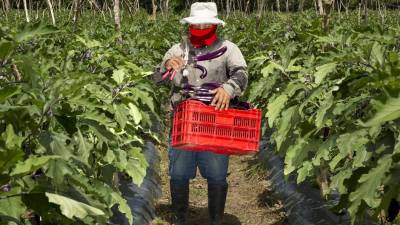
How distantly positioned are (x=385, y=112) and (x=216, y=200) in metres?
3.02

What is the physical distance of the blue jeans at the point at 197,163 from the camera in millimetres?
4699

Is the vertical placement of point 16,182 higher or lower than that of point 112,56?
higher

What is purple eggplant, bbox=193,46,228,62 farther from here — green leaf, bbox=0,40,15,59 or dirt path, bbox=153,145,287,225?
green leaf, bbox=0,40,15,59

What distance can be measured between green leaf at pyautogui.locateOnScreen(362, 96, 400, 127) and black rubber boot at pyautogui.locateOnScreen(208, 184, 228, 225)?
2.91m

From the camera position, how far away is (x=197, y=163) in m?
4.85

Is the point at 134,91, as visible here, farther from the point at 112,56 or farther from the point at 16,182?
the point at 16,182

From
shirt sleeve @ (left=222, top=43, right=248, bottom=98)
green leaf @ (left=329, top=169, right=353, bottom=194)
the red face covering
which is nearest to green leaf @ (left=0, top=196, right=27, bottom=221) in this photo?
green leaf @ (left=329, top=169, right=353, bottom=194)

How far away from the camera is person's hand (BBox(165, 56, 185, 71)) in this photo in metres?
4.48

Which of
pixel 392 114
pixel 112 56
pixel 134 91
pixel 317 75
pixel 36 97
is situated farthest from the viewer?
pixel 112 56

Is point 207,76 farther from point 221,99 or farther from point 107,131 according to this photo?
point 107,131

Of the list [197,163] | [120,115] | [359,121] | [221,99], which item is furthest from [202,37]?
[359,121]

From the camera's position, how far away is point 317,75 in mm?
3260

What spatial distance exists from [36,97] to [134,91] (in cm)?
161

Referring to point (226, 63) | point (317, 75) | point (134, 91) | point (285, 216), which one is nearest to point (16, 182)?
point (317, 75)
